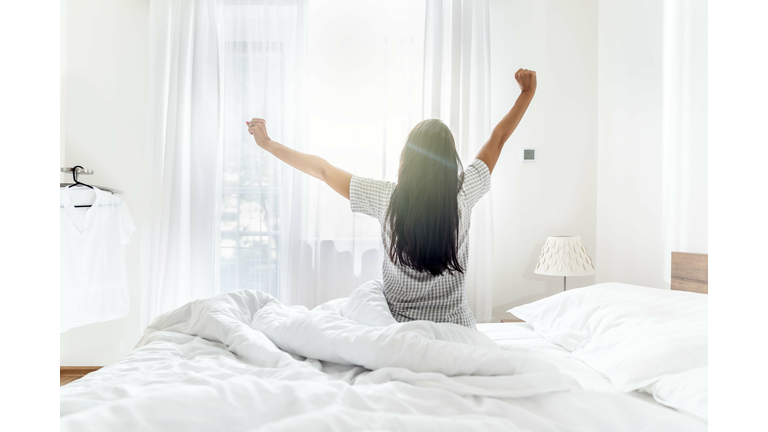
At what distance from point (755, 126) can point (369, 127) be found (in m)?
2.21

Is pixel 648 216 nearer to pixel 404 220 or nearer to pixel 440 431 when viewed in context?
pixel 404 220

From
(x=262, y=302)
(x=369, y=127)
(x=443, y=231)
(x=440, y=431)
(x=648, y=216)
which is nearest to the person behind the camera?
(x=440, y=431)

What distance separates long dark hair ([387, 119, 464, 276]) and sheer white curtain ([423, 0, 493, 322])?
127cm

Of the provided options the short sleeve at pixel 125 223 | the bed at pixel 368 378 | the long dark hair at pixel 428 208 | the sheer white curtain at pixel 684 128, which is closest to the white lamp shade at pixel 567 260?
the sheer white curtain at pixel 684 128

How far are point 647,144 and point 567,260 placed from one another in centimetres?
75

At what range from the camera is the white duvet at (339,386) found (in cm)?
61

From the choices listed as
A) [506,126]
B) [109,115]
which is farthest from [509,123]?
[109,115]

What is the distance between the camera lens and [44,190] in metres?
0.36

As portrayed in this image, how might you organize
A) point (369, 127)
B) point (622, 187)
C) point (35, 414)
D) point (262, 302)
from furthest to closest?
point (369, 127), point (622, 187), point (262, 302), point (35, 414)

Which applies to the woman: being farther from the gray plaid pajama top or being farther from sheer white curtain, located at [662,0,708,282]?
sheer white curtain, located at [662,0,708,282]

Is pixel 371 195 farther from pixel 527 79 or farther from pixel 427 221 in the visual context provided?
pixel 527 79

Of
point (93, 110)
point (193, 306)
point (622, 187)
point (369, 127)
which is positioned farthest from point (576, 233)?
point (93, 110)

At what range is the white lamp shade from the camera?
6.90 feet

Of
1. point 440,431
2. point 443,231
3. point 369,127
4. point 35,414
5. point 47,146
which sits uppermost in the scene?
point 369,127
